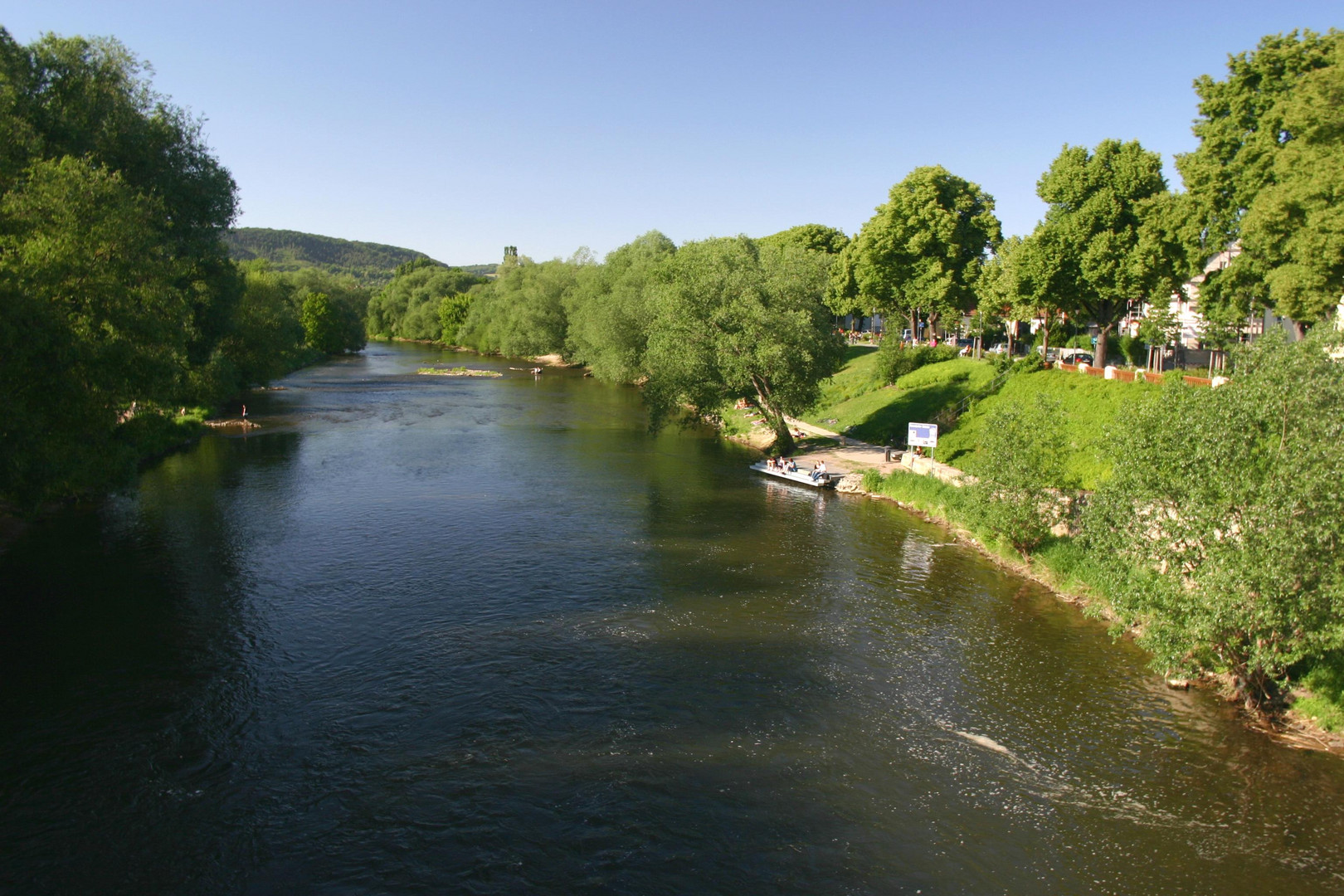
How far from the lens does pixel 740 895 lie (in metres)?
14.8

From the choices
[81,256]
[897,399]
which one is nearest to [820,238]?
[897,399]

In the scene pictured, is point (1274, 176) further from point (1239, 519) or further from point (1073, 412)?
point (1239, 519)

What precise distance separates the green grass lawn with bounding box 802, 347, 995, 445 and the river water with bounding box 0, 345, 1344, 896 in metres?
21.4

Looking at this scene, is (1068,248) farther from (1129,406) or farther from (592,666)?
(592,666)

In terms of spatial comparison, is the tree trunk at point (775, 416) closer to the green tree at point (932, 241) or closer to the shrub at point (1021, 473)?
the shrub at point (1021, 473)

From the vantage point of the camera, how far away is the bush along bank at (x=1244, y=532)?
18531 mm

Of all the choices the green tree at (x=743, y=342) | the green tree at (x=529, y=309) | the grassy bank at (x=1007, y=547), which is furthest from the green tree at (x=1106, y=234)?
the green tree at (x=529, y=309)

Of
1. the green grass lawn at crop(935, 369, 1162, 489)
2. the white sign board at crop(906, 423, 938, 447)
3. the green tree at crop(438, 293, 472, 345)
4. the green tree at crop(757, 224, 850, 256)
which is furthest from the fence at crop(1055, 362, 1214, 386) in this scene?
the green tree at crop(438, 293, 472, 345)

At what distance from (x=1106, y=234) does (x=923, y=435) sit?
15557 mm

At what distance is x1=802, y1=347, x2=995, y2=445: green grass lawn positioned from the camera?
55.3m

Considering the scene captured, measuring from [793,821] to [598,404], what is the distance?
6469 cm

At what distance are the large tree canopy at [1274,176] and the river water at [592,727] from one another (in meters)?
17.9

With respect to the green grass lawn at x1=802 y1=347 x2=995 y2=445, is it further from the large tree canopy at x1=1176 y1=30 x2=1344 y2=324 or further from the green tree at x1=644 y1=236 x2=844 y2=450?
the large tree canopy at x1=1176 y1=30 x2=1344 y2=324

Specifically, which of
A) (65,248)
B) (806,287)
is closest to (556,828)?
(65,248)
